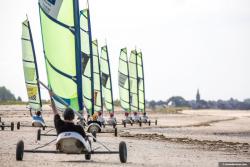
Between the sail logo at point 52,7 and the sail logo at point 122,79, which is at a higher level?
the sail logo at point 122,79

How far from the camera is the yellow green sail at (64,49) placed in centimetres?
2002

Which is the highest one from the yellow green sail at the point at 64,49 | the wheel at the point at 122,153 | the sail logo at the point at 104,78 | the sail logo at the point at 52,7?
the sail logo at the point at 104,78

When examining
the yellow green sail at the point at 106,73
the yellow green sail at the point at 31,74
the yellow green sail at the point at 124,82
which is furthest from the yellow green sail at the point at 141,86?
the yellow green sail at the point at 31,74

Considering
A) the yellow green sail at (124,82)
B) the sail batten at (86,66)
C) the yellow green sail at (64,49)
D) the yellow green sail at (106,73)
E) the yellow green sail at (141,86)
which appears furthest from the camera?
the yellow green sail at (141,86)

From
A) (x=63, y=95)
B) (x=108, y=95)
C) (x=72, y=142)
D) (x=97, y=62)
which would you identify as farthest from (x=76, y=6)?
(x=108, y=95)

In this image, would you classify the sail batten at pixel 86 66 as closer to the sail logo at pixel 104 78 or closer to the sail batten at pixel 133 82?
the sail logo at pixel 104 78

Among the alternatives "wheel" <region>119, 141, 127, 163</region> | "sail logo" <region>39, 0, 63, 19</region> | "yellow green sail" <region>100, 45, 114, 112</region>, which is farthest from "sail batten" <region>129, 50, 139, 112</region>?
"wheel" <region>119, 141, 127, 163</region>

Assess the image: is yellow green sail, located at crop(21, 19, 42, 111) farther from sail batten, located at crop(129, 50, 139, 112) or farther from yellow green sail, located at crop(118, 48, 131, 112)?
Result: sail batten, located at crop(129, 50, 139, 112)

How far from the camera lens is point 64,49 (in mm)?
20359

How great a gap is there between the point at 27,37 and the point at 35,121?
7.63 metres

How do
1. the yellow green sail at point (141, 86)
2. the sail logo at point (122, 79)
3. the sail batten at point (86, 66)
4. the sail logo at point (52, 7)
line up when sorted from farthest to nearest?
the yellow green sail at point (141, 86)
the sail logo at point (122, 79)
the sail batten at point (86, 66)
the sail logo at point (52, 7)

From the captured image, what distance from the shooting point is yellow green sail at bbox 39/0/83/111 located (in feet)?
65.7

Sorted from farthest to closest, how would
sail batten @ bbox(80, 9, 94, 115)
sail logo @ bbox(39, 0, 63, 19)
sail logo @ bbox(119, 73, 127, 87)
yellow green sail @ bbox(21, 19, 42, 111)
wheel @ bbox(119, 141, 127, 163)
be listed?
sail logo @ bbox(119, 73, 127, 87) → yellow green sail @ bbox(21, 19, 42, 111) → sail batten @ bbox(80, 9, 94, 115) → sail logo @ bbox(39, 0, 63, 19) → wheel @ bbox(119, 141, 127, 163)

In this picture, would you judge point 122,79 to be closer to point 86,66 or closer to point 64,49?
point 86,66
